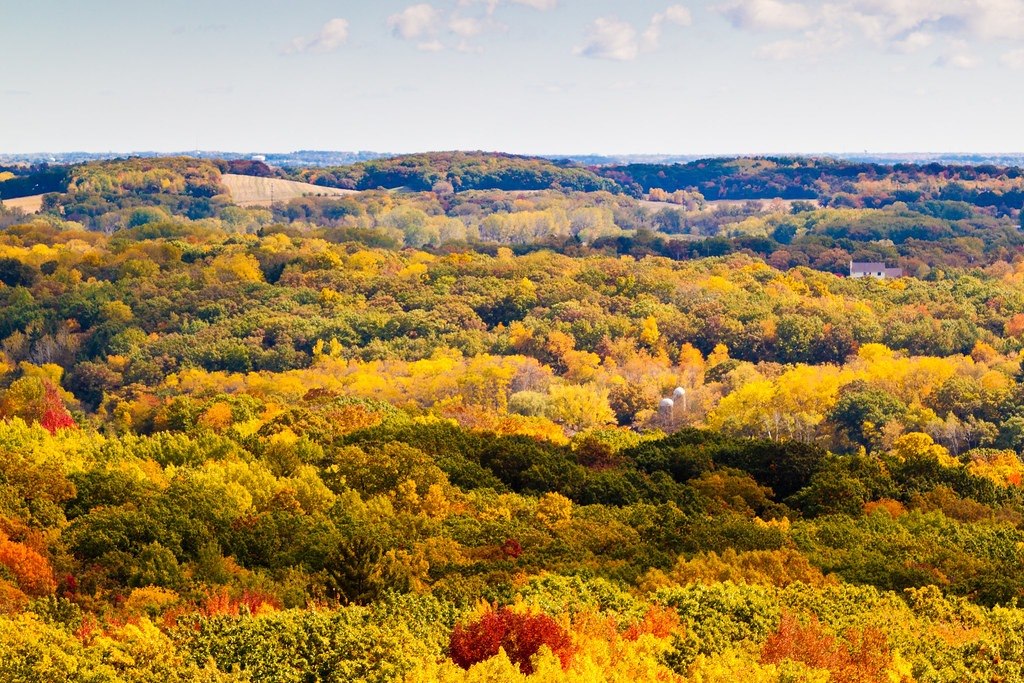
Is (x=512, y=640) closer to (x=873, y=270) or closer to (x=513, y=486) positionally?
(x=513, y=486)

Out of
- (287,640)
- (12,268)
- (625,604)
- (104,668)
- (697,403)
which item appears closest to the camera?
(104,668)

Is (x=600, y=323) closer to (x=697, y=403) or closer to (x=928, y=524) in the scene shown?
(x=697, y=403)

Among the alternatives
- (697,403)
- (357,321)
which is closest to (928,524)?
(697,403)

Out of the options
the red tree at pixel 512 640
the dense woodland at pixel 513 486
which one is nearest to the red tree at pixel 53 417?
the dense woodland at pixel 513 486

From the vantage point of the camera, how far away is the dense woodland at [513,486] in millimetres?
26312

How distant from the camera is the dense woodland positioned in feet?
86.3

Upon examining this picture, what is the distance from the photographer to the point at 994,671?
25875 millimetres

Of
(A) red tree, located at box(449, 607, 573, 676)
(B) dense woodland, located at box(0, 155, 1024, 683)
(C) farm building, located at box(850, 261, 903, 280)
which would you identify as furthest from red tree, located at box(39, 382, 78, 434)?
(C) farm building, located at box(850, 261, 903, 280)

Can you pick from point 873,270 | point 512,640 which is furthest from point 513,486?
point 873,270

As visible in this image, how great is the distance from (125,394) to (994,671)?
7543 centimetres

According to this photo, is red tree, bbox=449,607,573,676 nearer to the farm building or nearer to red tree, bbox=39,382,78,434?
red tree, bbox=39,382,78,434

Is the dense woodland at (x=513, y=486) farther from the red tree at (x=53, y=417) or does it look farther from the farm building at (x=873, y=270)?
the farm building at (x=873, y=270)

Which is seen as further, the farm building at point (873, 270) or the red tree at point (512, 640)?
the farm building at point (873, 270)

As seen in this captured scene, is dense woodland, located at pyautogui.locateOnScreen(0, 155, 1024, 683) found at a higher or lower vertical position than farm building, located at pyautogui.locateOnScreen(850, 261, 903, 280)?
higher
